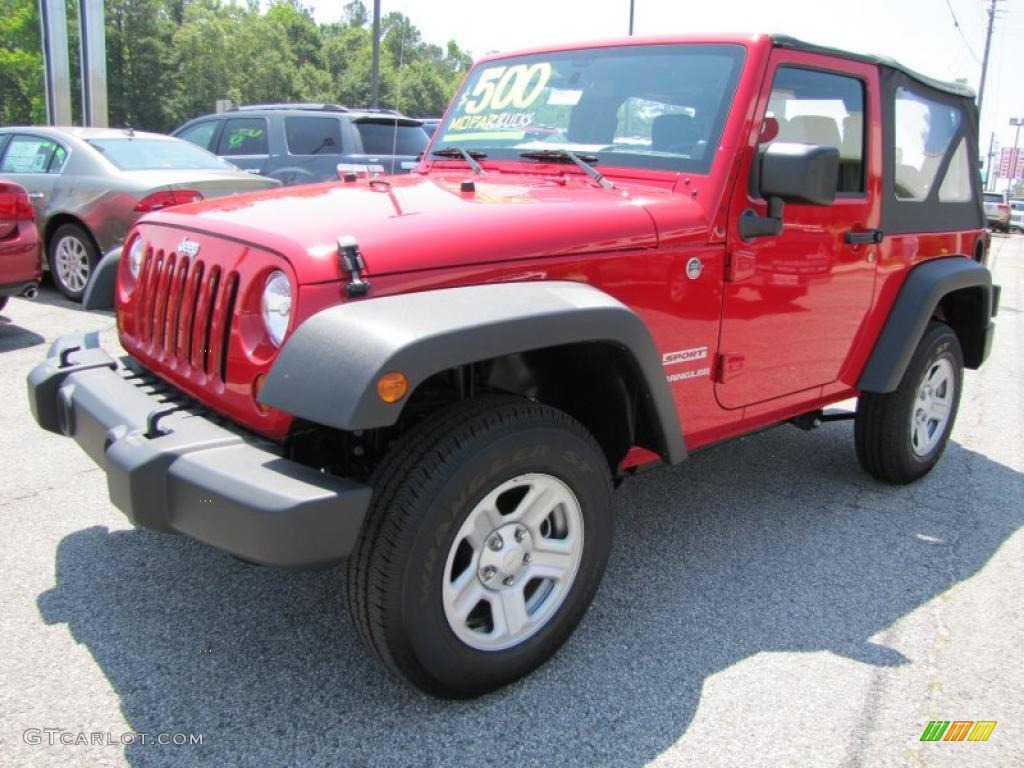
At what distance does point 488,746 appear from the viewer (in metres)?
2.30

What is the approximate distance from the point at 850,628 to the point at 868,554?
674 millimetres

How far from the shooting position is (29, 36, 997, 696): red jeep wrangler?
2.09 metres

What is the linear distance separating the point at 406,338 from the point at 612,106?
1752mm

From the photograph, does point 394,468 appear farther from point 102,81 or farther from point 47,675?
point 102,81

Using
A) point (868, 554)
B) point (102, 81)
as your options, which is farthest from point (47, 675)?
point (102, 81)

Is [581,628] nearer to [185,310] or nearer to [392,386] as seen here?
[392,386]

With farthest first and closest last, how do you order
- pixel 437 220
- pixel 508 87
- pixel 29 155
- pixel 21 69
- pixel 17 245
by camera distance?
pixel 21 69 → pixel 29 155 → pixel 17 245 → pixel 508 87 → pixel 437 220

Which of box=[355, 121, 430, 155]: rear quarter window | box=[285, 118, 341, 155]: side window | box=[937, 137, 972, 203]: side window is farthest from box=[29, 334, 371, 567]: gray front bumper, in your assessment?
box=[355, 121, 430, 155]: rear quarter window

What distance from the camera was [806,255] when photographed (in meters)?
3.29

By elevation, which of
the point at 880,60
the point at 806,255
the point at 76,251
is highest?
the point at 880,60

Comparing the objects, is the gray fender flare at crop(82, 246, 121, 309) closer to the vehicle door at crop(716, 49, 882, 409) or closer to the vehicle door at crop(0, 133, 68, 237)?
the vehicle door at crop(716, 49, 882, 409)

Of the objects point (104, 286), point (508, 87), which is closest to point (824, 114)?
point (508, 87)

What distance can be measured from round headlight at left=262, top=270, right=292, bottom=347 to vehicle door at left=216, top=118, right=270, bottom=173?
8.25 meters

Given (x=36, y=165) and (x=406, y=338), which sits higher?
(x=36, y=165)
